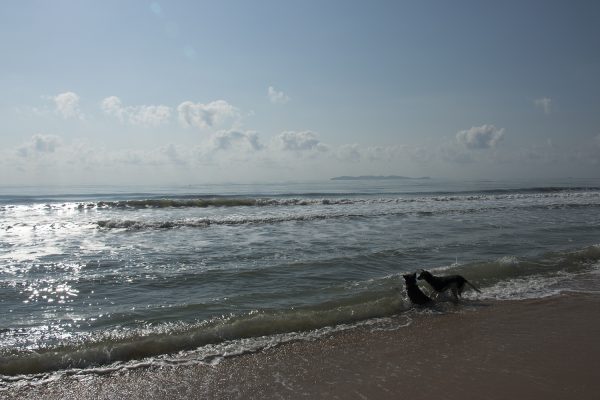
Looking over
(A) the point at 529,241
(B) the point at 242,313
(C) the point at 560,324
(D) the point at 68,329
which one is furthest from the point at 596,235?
(D) the point at 68,329

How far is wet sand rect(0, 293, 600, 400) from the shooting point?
14.4ft

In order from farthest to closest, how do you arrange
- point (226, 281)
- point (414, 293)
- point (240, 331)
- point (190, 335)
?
1. point (226, 281)
2. point (414, 293)
3. point (240, 331)
4. point (190, 335)

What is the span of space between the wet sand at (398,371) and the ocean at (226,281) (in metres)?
0.39

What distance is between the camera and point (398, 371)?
4879 mm

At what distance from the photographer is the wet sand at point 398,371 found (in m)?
4.39

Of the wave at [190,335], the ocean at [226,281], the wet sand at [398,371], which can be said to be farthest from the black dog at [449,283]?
the wet sand at [398,371]

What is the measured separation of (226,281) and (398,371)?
5.08m

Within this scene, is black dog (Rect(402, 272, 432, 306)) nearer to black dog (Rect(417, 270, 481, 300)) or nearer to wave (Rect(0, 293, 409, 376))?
wave (Rect(0, 293, 409, 376))

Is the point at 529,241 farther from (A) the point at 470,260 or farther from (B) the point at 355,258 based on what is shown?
(B) the point at 355,258

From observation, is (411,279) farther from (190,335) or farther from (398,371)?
(190,335)

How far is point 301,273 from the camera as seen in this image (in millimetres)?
9758

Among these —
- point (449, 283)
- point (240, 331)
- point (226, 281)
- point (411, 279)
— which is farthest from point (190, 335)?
point (449, 283)

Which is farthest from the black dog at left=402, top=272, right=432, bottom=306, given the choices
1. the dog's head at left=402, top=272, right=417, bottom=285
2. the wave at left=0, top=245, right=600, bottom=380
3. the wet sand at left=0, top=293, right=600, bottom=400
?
the wet sand at left=0, top=293, right=600, bottom=400

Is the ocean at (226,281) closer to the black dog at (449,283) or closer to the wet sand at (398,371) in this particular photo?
the black dog at (449,283)
